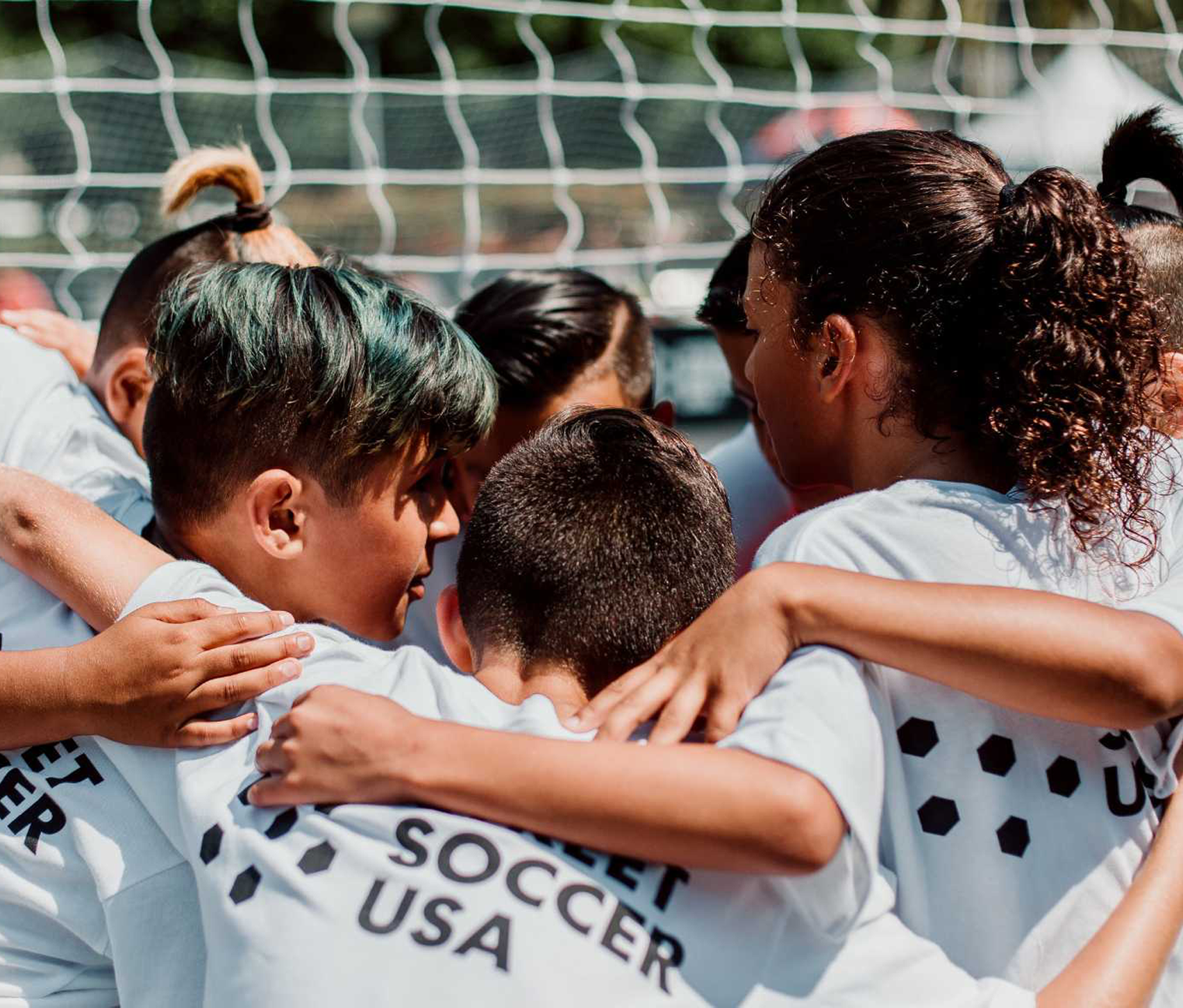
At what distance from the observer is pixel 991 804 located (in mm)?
1122

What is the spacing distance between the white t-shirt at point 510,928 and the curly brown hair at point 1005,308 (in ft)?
1.51

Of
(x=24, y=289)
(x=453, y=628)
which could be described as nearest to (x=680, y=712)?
(x=453, y=628)

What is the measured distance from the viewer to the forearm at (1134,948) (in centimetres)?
104

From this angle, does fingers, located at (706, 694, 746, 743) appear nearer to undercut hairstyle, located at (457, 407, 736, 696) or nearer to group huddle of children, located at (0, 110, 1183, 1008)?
group huddle of children, located at (0, 110, 1183, 1008)

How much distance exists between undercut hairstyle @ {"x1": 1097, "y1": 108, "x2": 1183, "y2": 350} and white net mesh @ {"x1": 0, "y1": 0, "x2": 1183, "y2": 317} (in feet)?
A: 4.97

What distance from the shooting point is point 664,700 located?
108 centimetres

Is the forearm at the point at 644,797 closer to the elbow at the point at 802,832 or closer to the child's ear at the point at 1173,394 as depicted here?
the elbow at the point at 802,832

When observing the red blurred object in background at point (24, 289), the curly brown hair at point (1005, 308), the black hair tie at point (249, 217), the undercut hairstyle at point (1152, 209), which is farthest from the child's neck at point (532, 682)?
the red blurred object in background at point (24, 289)

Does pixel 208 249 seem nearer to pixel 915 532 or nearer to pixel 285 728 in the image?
pixel 285 728

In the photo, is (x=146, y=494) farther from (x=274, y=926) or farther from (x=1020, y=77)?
(x=1020, y=77)

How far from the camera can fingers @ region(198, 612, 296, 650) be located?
1.19 meters

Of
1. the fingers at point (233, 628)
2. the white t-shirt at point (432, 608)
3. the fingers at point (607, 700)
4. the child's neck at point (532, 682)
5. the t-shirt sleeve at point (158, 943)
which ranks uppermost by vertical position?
the fingers at point (233, 628)

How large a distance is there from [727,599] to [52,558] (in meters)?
0.74

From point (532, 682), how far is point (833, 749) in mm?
314
